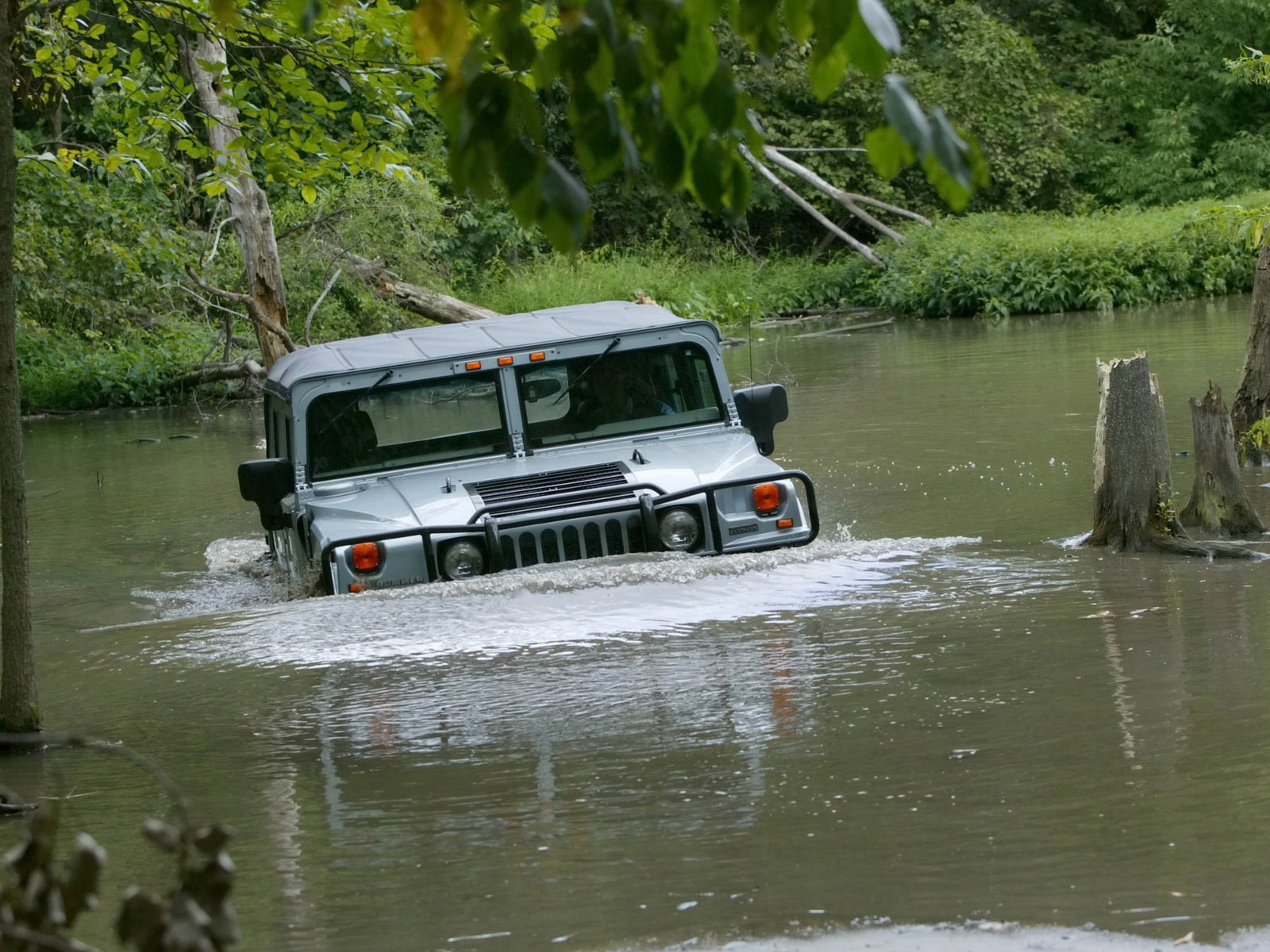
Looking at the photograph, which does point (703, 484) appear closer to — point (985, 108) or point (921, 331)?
point (921, 331)

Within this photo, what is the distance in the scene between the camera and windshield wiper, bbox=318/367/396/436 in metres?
8.31

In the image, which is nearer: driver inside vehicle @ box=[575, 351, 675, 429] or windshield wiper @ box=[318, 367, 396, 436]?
windshield wiper @ box=[318, 367, 396, 436]

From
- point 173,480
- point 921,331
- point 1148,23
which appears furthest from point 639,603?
point 1148,23

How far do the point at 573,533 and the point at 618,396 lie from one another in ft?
4.37

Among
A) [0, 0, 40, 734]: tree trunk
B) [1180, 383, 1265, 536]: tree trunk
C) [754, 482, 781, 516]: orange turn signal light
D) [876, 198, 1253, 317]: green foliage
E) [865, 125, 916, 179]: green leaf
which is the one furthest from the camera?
[876, 198, 1253, 317]: green foliage

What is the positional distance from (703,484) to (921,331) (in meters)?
20.6

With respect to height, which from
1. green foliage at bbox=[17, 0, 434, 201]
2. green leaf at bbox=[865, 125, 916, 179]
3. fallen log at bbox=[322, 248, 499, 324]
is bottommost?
green leaf at bbox=[865, 125, 916, 179]

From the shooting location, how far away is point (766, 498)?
7.73 meters

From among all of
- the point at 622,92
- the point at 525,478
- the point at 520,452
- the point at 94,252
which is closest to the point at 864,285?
the point at 94,252

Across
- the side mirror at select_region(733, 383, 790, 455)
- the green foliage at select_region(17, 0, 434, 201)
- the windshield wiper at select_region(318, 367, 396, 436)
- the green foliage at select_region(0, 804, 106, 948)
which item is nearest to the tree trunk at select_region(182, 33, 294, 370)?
the green foliage at select_region(17, 0, 434, 201)

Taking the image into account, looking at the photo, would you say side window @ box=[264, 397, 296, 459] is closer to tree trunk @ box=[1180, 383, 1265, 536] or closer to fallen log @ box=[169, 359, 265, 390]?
tree trunk @ box=[1180, 383, 1265, 536]

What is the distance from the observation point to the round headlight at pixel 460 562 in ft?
24.2

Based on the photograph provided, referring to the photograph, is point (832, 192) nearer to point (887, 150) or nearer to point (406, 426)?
point (406, 426)

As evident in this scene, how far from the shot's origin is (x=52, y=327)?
22.3 metres
